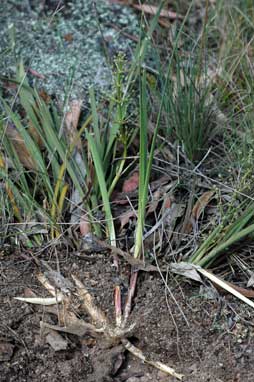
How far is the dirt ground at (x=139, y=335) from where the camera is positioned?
1.87 meters

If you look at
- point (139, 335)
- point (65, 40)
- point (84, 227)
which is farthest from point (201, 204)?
point (65, 40)

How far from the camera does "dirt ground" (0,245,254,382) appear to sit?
187 cm

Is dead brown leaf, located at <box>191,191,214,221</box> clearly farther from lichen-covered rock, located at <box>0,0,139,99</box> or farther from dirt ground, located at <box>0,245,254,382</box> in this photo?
lichen-covered rock, located at <box>0,0,139,99</box>

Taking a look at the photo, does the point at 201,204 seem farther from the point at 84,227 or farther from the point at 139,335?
the point at 139,335

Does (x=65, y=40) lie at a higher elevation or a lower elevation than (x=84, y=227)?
higher

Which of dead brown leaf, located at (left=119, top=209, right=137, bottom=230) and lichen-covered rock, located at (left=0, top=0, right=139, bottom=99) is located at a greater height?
lichen-covered rock, located at (left=0, top=0, right=139, bottom=99)

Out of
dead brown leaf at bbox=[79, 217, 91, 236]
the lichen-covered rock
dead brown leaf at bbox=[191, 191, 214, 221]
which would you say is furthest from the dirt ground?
the lichen-covered rock

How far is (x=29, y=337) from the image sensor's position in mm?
1934

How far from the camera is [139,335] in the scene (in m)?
1.96

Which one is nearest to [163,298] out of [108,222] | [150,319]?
[150,319]

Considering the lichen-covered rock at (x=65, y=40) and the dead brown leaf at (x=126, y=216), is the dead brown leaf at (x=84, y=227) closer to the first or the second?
the dead brown leaf at (x=126, y=216)

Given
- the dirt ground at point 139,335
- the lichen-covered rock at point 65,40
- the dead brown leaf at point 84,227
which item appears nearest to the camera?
the dirt ground at point 139,335

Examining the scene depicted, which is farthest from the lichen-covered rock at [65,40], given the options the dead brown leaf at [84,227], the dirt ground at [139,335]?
the dirt ground at [139,335]

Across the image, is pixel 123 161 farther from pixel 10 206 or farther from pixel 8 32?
pixel 8 32
